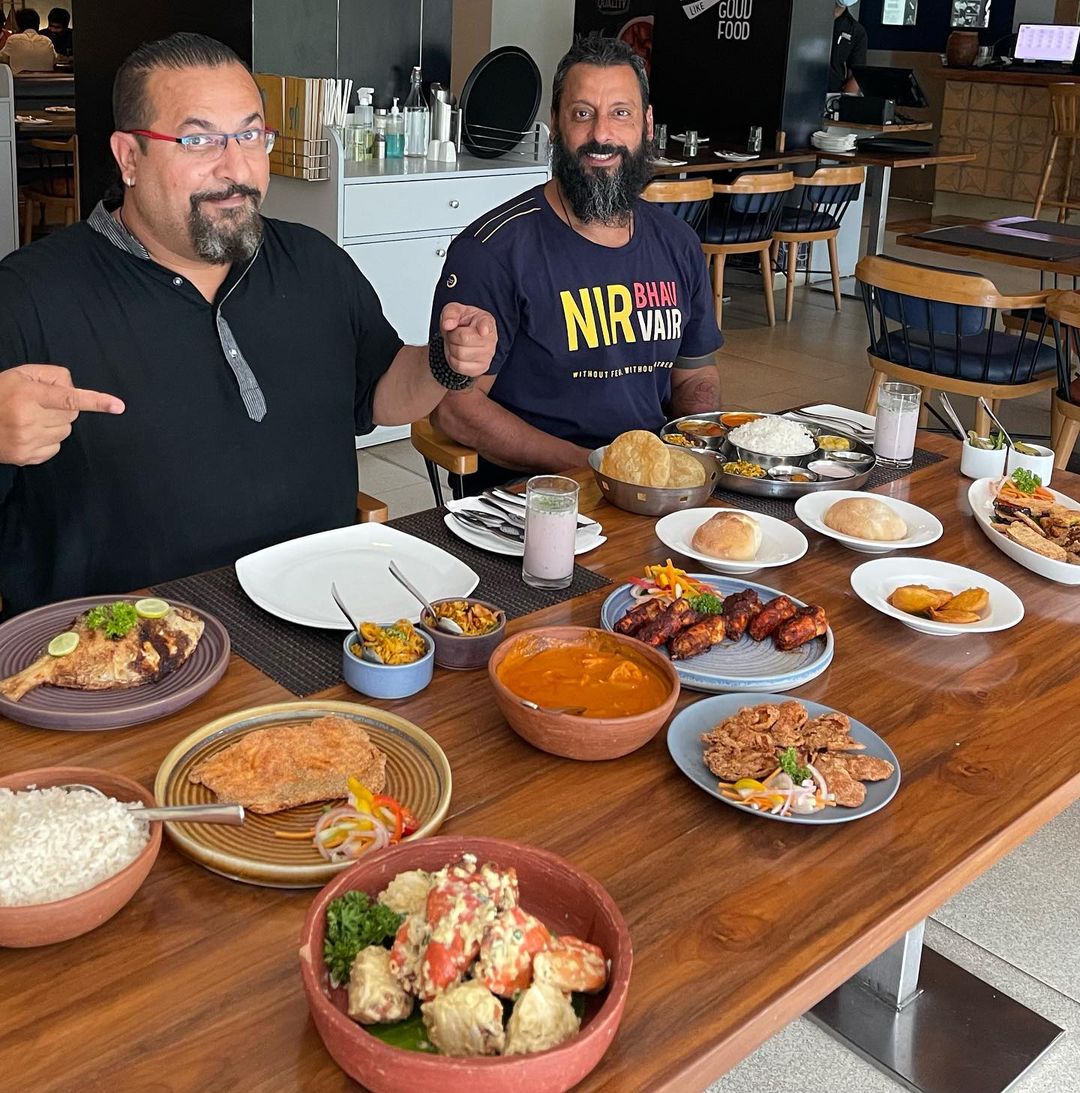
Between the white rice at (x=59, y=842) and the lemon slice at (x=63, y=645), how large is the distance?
293 mm

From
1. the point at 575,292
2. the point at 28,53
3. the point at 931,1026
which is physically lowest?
the point at 931,1026

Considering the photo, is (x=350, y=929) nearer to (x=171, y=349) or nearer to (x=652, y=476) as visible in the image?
(x=652, y=476)

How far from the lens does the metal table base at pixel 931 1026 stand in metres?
1.96

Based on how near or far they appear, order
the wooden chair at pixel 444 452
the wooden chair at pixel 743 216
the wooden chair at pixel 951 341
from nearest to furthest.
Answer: the wooden chair at pixel 444 452
the wooden chair at pixel 951 341
the wooden chair at pixel 743 216

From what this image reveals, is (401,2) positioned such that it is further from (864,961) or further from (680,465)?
(864,961)

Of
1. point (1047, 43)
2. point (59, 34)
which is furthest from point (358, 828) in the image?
point (1047, 43)

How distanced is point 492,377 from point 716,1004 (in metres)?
1.84

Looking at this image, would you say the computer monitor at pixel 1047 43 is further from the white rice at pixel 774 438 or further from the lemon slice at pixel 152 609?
the lemon slice at pixel 152 609

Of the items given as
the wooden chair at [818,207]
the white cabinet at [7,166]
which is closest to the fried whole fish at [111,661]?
the white cabinet at [7,166]

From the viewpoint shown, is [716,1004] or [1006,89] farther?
[1006,89]

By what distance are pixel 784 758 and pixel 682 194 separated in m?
5.02

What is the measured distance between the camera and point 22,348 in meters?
1.94

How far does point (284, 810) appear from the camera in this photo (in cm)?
118

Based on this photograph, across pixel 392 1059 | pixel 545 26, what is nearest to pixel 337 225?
pixel 392 1059
